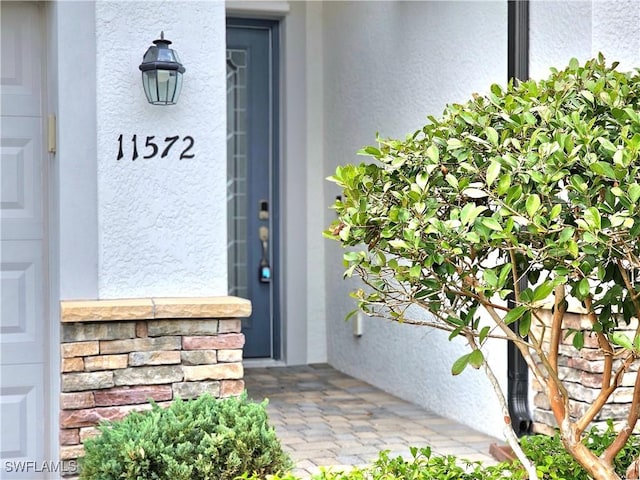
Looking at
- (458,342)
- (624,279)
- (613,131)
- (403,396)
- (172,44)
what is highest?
(172,44)

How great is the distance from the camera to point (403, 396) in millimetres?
6121

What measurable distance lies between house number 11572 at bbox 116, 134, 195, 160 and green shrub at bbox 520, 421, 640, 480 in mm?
1966

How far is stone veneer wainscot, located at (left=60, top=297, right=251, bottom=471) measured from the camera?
368 centimetres

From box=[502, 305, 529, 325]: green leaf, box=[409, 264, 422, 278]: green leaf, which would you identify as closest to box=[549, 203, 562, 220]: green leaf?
box=[502, 305, 529, 325]: green leaf

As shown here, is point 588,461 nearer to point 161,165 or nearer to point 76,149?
point 161,165

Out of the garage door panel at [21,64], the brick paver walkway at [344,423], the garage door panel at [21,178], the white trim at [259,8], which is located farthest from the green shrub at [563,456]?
the white trim at [259,8]

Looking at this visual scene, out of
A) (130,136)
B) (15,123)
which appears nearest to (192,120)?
(130,136)

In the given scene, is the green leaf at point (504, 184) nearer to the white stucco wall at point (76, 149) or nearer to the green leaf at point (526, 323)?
the green leaf at point (526, 323)

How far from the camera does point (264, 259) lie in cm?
727

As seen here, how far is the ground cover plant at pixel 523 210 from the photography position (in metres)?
2.21

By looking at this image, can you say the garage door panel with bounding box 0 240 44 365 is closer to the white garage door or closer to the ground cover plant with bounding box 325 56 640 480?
the white garage door

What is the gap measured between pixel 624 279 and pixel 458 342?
10.2 feet

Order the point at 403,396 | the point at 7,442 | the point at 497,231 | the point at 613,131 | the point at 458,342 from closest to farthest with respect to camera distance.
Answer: the point at 497,231, the point at 613,131, the point at 7,442, the point at 458,342, the point at 403,396

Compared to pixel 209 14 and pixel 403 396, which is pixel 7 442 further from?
pixel 403 396
